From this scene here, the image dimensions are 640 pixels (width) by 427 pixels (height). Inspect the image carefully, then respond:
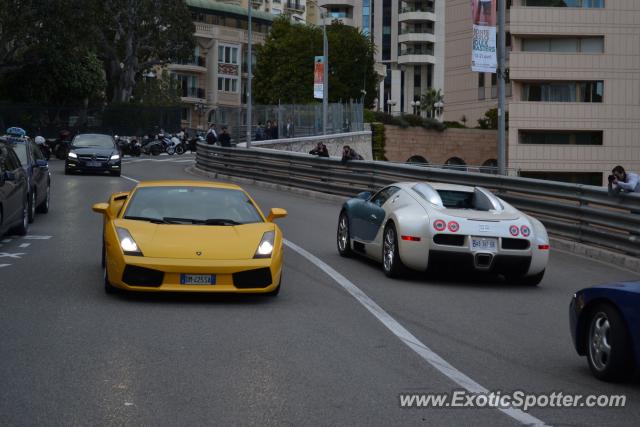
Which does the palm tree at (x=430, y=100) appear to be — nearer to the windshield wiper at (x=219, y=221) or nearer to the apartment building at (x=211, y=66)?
the apartment building at (x=211, y=66)

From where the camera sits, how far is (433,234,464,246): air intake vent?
536 inches

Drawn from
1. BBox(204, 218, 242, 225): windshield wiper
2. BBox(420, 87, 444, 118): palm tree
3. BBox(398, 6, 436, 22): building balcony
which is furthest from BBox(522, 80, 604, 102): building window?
BBox(420, 87, 444, 118): palm tree

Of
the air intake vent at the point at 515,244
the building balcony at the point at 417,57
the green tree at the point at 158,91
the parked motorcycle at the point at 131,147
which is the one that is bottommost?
the air intake vent at the point at 515,244

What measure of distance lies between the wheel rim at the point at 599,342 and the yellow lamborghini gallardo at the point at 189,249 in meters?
4.01

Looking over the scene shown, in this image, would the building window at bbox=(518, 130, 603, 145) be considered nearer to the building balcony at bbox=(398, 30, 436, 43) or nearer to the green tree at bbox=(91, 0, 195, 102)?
the green tree at bbox=(91, 0, 195, 102)

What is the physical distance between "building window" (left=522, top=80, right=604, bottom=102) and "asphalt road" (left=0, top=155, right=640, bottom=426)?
46725 millimetres

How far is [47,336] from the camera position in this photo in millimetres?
9273

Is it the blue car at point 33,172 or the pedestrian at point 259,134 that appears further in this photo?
the pedestrian at point 259,134

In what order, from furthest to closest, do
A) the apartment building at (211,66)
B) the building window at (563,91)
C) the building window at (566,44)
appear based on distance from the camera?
the apartment building at (211,66)
the building window at (563,91)
the building window at (566,44)

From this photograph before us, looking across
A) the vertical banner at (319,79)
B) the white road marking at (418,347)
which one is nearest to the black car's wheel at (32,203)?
the white road marking at (418,347)

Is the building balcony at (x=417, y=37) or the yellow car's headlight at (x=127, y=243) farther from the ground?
the building balcony at (x=417, y=37)

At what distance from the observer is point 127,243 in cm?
1128

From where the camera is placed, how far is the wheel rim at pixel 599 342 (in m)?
8.03

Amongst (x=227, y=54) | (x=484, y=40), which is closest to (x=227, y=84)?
(x=227, y=54)
